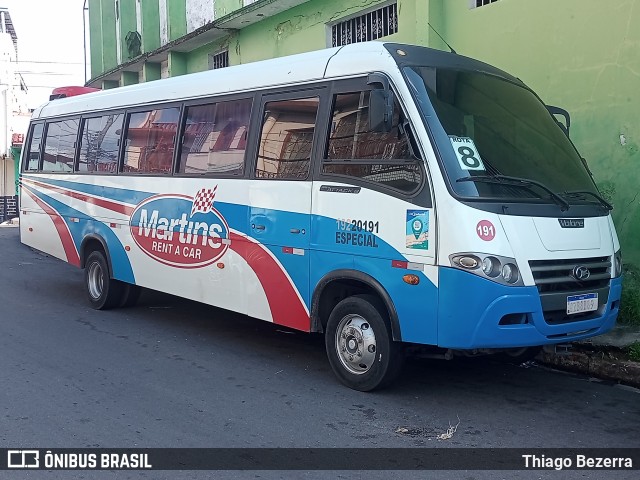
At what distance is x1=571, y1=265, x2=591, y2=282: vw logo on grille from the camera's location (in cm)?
546

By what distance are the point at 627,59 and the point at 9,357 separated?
745cm

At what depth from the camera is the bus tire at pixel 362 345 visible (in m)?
5.68

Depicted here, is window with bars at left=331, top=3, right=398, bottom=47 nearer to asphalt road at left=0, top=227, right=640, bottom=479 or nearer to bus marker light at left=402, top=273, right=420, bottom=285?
asphalt road at left=0, top=227, right=640, bottom=479

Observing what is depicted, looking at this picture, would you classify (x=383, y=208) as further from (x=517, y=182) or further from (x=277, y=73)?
(x=277, y=73)

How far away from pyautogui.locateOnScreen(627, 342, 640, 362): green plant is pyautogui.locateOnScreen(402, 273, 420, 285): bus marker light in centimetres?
263

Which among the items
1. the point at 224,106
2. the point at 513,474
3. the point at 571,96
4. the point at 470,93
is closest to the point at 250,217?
the point at 224,106

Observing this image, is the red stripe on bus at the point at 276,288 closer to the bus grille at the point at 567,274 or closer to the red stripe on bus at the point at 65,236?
the bus grille at the point at 567,274

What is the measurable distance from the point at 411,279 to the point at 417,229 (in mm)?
388

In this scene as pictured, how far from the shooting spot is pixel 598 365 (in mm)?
6695

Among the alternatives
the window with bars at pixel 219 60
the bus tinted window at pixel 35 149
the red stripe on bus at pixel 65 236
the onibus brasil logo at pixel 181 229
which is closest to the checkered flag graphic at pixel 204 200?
the onibus brasil logo at pixel 181 229

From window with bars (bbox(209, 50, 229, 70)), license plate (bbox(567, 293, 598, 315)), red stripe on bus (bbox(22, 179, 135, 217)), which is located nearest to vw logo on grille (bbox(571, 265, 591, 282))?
license plate (bbox(567, 293, 598, 315))

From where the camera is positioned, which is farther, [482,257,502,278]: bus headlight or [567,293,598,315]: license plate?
[567,293,598,315]: license plate

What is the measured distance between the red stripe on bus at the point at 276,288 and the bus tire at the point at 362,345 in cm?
37

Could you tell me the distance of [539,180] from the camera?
5.64m
